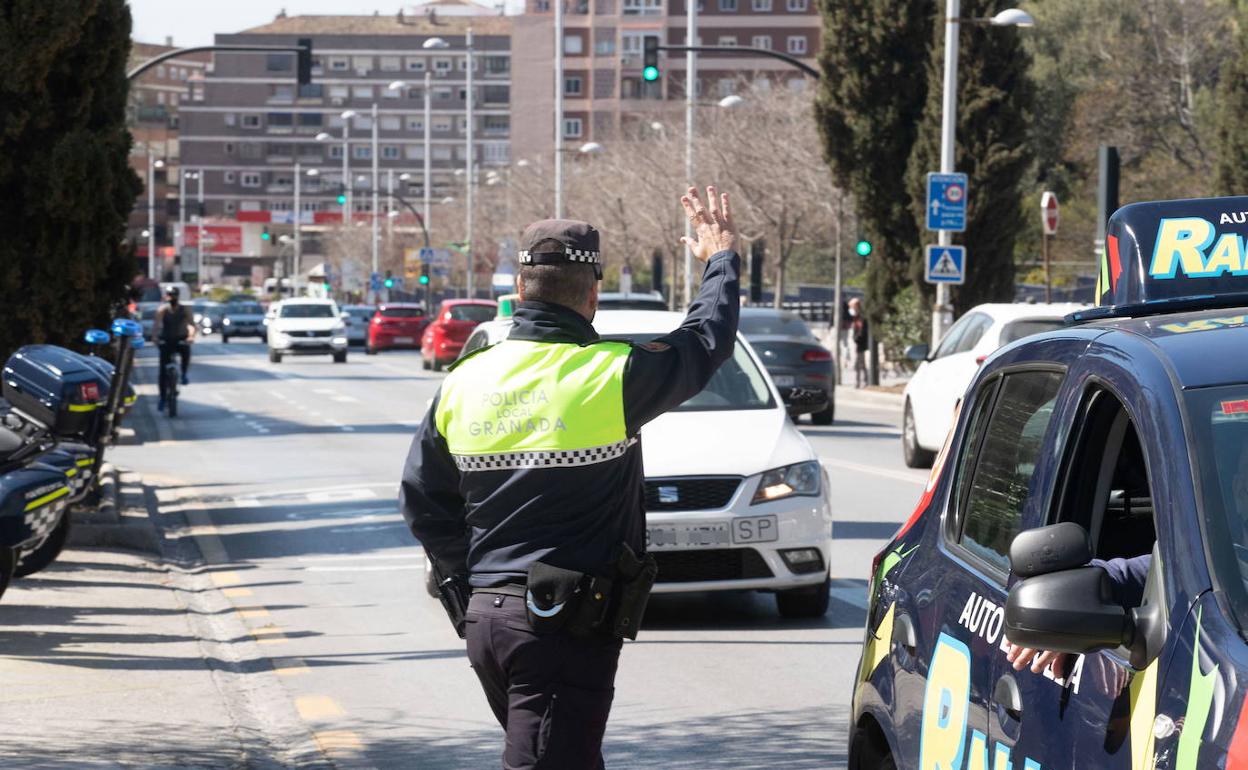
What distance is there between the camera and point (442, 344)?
46.3 meters

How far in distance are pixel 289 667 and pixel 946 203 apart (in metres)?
22.8

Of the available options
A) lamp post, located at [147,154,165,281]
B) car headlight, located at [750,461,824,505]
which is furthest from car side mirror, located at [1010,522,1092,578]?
lamp post, located at [147,154,165,281]

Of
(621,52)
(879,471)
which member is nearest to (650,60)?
(879,471)

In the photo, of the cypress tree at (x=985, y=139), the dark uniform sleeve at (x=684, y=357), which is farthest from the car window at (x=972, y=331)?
the cypress tree at (x=985, y=139)

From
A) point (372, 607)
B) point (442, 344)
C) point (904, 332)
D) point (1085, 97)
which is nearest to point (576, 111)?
point (1085, 97)

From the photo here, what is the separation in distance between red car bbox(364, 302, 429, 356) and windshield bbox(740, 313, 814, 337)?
34.2 metres

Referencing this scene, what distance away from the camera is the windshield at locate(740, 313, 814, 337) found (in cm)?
2762

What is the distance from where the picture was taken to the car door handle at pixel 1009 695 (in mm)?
3660

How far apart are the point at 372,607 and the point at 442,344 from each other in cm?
3487

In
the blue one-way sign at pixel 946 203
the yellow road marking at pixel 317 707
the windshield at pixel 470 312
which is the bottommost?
the windshield at pixel 470 312

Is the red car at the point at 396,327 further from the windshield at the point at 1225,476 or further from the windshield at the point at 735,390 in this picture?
the windshield at the point at 1225,476

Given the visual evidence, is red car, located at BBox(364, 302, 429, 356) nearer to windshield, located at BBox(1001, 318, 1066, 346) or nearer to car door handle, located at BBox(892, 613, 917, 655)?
windshield, located at BBox(1001, 318, 1066, 346)

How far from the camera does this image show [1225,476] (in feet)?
10.9

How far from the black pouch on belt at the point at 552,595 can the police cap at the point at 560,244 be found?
0.70 meters
